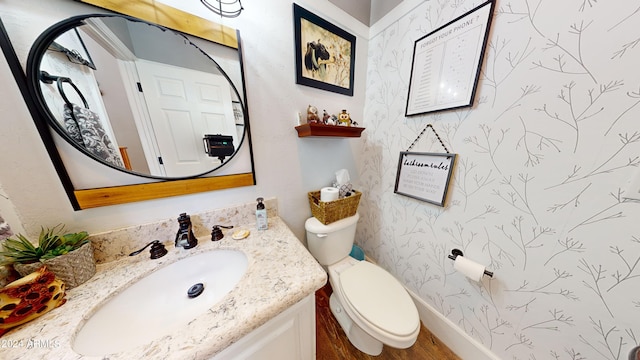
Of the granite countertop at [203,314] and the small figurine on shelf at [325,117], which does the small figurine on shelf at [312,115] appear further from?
the granite countertop at [203,314]

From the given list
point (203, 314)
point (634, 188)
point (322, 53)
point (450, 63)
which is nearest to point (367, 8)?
point (322, 53)

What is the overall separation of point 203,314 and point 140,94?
30.5 inches

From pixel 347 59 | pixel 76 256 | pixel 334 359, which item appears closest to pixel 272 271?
pixel 76 256

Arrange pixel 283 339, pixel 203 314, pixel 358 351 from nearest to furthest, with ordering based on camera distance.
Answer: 1. pixel 203 314
2. pixel 283 339
3. pixel 358 351

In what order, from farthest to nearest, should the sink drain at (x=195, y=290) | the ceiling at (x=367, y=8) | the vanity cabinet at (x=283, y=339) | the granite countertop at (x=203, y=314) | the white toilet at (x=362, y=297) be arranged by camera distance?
the ceiling at (x=367, y=8), the white toilet at (x=362, y=297), the sink drain at (x=195, y=290), the vanity cabinet at (x=283, y=339), the granite countertop at (x=203, y=314)

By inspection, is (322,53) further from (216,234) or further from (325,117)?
(216,234)

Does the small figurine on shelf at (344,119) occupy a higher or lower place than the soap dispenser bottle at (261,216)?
higher

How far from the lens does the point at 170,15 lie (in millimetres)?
639

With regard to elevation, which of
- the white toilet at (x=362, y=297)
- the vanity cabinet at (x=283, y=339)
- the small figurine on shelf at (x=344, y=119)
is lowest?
the white toilet at (x=362, y=297)

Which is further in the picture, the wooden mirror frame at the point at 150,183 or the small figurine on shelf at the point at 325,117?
the small figurine on shelf at the point at 325,117

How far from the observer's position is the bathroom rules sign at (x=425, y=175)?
86 centimetres

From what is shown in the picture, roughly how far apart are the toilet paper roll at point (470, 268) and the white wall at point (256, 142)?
29.9 inches

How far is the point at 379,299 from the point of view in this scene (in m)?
0.88

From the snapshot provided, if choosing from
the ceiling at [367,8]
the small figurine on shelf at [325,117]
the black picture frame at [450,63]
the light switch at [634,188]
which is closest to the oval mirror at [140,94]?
the small figurine on shelf at [325,117]
